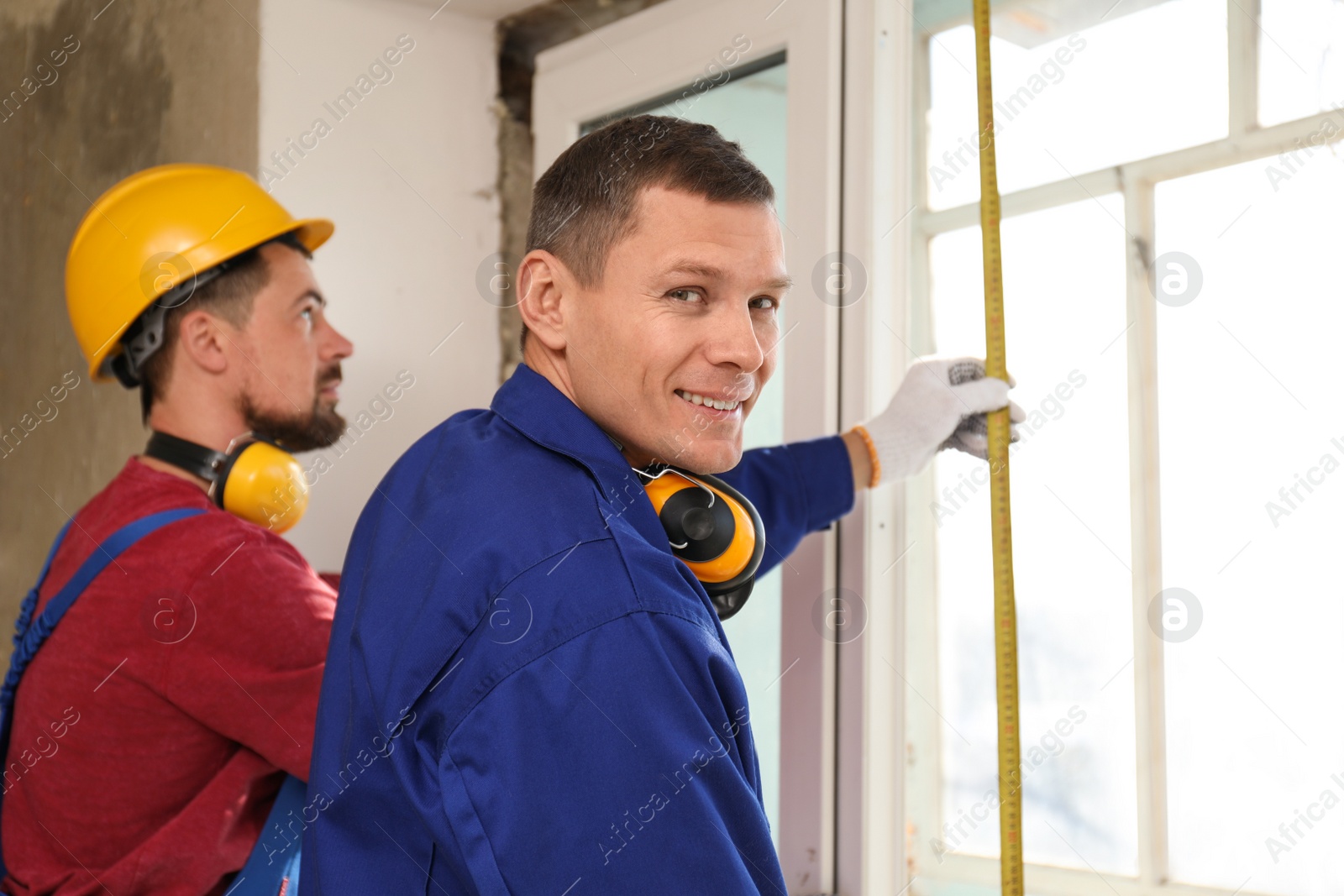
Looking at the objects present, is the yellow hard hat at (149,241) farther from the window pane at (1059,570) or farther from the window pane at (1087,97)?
the window pane at (1059,570)

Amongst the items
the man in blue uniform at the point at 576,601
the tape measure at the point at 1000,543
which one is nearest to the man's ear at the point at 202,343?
the man in blue uniform at the point at 576,601

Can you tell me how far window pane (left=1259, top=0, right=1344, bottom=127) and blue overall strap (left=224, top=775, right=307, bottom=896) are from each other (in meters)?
1.85

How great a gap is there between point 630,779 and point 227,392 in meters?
1.53

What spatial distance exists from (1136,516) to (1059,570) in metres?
0.16

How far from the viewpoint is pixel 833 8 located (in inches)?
83.2

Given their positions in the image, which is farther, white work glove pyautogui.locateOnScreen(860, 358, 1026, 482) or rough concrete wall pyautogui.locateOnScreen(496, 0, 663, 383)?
rough concrete wall pyautogui.locateOnScreen(496, 0, 663, 383)

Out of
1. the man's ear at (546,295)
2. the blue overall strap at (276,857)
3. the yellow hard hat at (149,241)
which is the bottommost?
the blue overall strap at (276,857)

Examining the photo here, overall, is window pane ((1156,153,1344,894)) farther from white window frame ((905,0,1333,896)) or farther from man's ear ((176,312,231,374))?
man's ear ((176,312,231,374))

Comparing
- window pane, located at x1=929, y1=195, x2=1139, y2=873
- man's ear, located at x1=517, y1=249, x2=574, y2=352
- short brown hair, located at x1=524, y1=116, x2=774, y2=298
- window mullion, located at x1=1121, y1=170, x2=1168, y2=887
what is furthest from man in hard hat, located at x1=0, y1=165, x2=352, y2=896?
window mullion, located at x1=1121, y1=170, x2=1168, y2=887

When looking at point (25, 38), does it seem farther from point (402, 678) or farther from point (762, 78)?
point (402, 678)

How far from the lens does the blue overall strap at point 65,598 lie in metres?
1.90

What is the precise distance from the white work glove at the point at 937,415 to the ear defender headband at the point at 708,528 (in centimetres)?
53

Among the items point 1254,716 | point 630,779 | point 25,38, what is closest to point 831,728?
point 1254,716

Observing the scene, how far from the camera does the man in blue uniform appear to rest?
1015 millimetres
